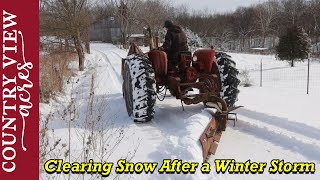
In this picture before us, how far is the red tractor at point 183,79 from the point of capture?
21.9 ft

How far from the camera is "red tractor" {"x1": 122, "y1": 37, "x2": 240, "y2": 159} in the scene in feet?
21.9

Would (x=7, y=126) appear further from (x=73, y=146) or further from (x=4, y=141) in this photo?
(x=73, y=146)

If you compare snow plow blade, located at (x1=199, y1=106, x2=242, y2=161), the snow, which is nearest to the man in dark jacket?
the snow

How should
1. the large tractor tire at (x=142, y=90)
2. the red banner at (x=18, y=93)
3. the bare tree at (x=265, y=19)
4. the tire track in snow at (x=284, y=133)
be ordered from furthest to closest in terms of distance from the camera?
the bare tree at (x=265, y=19) < the large tractor tire at (x=142, y=90) < the tire track in snow at (x=284, y=133) < the red banner at (x=18, y=93)

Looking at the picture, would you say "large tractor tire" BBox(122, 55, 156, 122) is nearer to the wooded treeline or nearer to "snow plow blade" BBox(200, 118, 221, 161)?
"snow plow blade" BBox(200, 118, 221, 161)

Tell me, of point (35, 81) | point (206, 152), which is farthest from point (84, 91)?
point (35, 81)

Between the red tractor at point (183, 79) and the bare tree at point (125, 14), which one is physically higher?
the bare tree at point (125, 14)

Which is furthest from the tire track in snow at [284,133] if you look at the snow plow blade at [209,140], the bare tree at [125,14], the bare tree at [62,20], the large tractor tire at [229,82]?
the bare tree at [125,14]

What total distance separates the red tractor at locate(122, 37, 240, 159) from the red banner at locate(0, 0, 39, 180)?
3775 mm

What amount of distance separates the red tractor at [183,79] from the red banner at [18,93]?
377cm

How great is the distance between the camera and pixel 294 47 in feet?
84.3

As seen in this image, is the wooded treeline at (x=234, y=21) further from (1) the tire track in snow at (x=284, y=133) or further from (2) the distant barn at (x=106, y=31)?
(1) the tire track in snow at (x=284, y=133)

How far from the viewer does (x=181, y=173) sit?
14.2 feet

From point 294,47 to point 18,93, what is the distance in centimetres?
2509
